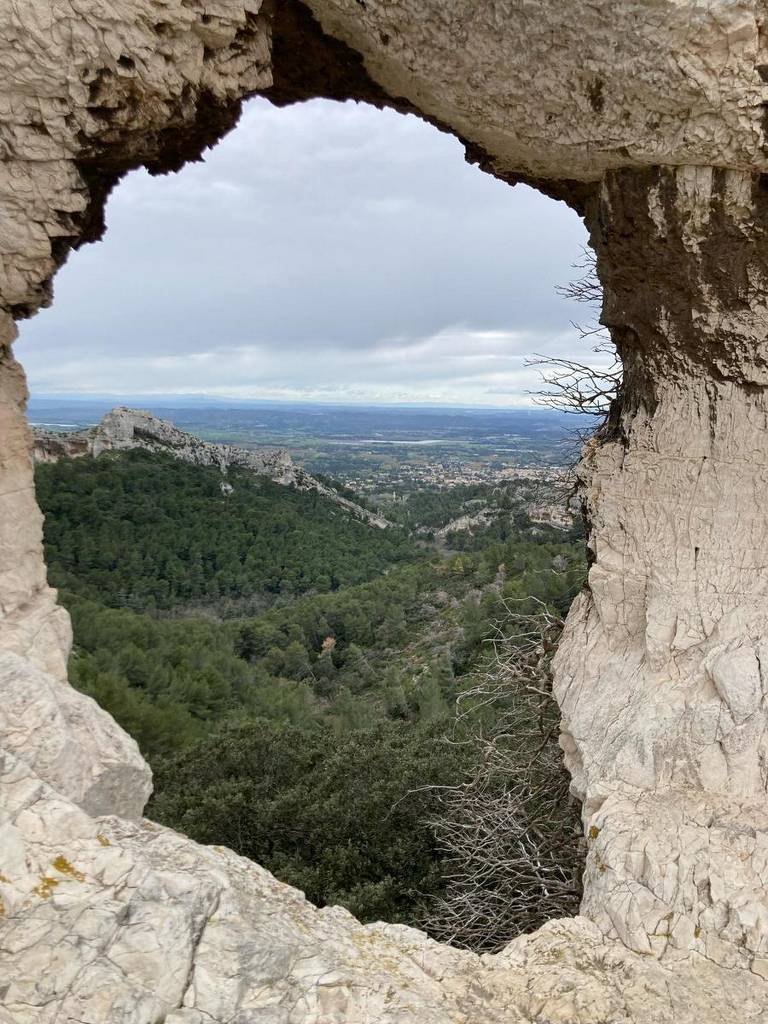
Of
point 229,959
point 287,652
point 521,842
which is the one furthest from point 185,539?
point 229,959

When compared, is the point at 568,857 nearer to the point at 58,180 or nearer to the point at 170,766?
the point at 58,180

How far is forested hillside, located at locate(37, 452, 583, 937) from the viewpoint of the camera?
28.0ft

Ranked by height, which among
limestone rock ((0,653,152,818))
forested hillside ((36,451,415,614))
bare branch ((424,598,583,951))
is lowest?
forested hillside ((36,451,415,614))

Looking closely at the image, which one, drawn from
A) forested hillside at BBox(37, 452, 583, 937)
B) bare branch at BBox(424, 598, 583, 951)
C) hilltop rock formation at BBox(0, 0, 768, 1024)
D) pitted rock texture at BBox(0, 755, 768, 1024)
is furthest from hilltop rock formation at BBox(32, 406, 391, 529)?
pitted rock texture at BBox(0, 755, 768, 1024)

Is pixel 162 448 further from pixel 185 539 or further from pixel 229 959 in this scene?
pixel 229 959

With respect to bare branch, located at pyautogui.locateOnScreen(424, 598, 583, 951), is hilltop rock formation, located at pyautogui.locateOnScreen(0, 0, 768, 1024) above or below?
above

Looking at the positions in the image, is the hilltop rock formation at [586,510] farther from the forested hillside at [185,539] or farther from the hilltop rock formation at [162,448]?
the hilltop rock formation at [162,448]

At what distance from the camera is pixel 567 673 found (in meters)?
4.92

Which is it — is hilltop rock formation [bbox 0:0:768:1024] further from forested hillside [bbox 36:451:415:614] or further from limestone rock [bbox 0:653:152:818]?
forested hillside [bbox 36:451:415:614]

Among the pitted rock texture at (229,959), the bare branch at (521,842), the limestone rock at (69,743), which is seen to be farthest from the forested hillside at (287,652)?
the limestone rock at (69,743)

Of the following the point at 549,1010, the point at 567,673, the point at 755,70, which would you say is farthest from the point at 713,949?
the point at 755,70

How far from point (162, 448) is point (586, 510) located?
1717 inches

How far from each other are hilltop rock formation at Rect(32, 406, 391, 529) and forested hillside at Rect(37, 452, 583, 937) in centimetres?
189

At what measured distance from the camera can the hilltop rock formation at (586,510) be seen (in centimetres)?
269
